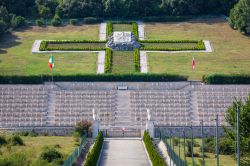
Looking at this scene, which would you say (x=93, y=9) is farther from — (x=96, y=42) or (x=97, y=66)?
(x=97, y=66)

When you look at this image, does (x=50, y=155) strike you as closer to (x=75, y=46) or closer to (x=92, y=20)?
(x=75, y=46)

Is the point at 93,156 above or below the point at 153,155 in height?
above

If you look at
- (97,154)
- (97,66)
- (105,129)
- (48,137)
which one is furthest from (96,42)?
(97,154)

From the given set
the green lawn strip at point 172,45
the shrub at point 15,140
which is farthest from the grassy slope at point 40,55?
the shrub at point 15,140

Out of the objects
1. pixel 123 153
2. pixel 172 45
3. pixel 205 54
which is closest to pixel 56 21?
pixel 172 45

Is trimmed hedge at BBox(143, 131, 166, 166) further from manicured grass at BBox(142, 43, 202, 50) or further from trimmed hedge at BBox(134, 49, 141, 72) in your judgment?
manicured grass at BBox(142, 43, 202, 50)

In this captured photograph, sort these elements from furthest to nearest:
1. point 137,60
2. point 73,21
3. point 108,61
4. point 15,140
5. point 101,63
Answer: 1. point 73,21
2. point 137,60
3. point 101,63
4. point 108,61
5. point 15,140

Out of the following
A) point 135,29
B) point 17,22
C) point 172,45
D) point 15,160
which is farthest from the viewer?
point 17,22
